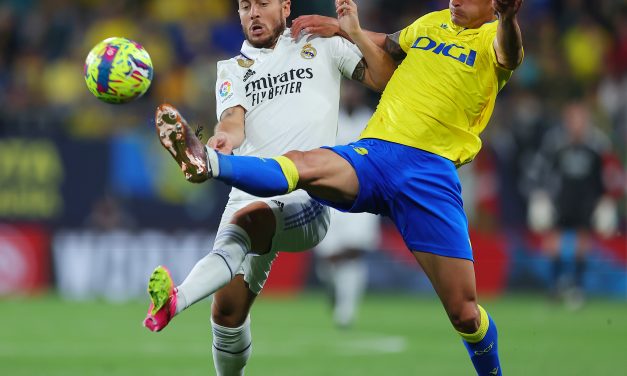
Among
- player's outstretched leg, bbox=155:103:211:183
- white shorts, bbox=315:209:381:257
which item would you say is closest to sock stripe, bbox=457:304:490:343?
player's outstretched leg, bbox=155:103:211:183

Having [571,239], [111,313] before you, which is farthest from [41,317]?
[571,239]

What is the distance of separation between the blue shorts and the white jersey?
0.47m

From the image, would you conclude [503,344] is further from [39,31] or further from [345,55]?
[39,31]

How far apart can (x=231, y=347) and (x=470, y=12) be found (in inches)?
98.6

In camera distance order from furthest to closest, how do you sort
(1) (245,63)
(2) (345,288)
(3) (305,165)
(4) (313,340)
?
1. (2) (345,288)
2. (4) (313,340)
3. (1) (245,63)
4. (3) (305,165)

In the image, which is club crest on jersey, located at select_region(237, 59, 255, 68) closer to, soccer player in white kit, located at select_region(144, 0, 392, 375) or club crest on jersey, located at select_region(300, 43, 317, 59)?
soccer player in white kit, located at select_region(144, 0, 392, 375)

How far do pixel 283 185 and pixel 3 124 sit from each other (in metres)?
10.4

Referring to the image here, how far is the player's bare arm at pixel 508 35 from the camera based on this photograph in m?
6.04

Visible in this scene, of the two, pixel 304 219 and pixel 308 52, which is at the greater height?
pixel 308 52

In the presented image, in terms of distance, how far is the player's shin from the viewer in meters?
5.81

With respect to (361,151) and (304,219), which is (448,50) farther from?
(304,219)

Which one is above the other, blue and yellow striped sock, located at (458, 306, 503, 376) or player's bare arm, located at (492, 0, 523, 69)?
player's bare arm, located at (492, 0, 523, 69)

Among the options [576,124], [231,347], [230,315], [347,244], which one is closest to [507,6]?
[230,315]

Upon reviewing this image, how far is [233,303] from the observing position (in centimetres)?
693
